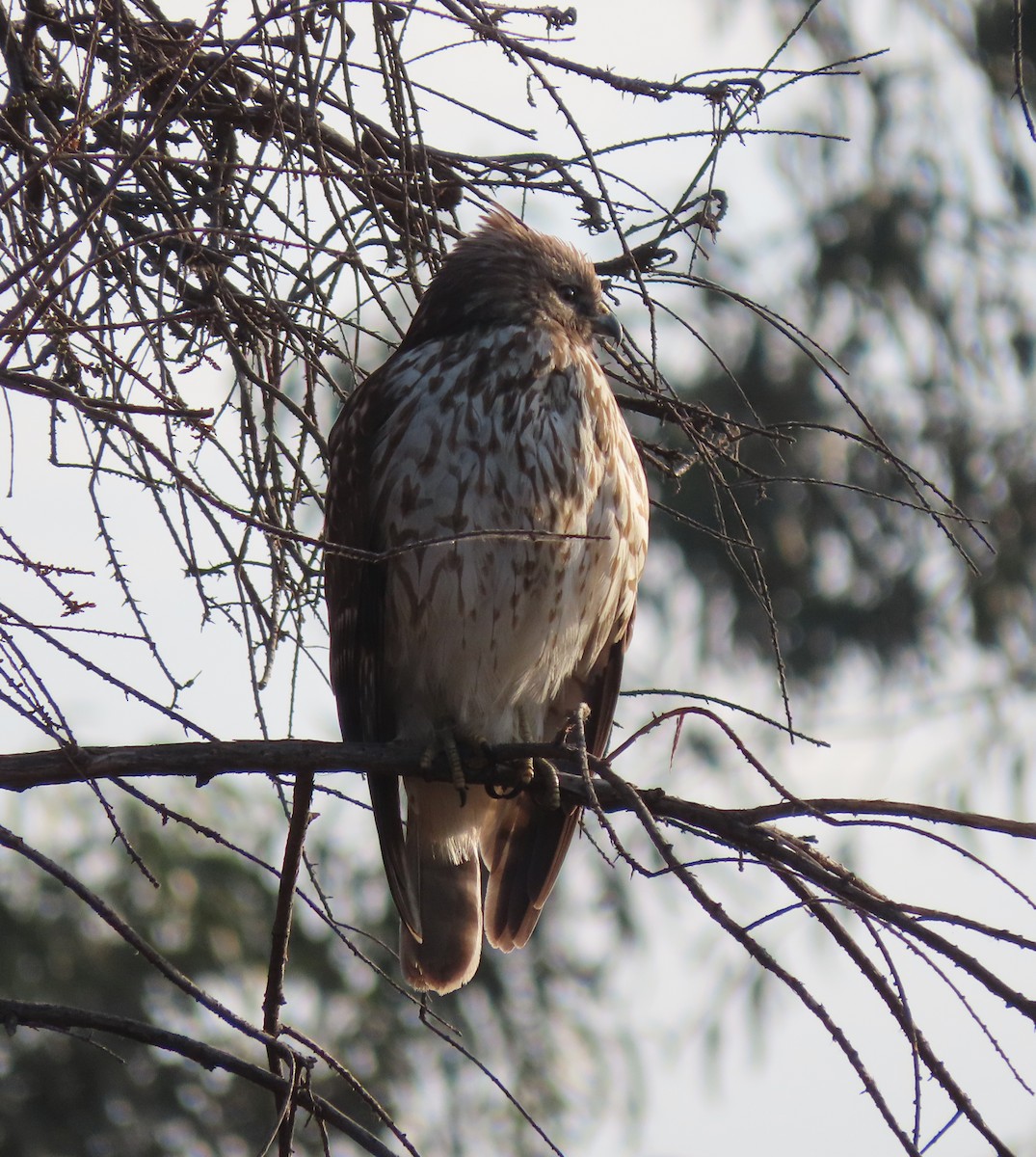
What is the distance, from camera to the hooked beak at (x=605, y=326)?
454cm

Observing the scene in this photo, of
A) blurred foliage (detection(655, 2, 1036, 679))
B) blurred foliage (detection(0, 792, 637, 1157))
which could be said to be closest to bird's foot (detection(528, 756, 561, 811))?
blurred foliage (detection(0, 792, 637, 1157))

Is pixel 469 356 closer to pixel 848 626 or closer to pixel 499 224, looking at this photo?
pixel 499 224

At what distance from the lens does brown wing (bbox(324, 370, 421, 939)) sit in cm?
425

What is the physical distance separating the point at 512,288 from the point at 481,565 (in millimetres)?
915

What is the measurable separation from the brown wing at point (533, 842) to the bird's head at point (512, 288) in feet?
2.78

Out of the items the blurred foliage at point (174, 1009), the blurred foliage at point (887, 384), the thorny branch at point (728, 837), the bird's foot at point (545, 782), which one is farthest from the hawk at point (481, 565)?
the blurred foliage at point (887, 384)

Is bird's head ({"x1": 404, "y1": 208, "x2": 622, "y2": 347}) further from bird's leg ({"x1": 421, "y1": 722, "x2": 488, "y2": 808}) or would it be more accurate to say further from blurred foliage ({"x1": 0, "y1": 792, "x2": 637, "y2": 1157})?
blurred foliage ({"x1": 0, "y1": 792, "x2": 637, "y2": 1157})

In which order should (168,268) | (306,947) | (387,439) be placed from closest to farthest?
(168,268) < (387,439) < (306,947)

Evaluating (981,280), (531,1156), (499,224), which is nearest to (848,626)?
(981,280)

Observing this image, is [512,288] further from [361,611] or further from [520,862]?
[520,862]

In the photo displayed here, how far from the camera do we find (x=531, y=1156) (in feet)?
35.6

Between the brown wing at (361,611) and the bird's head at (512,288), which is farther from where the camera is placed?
the bird's head at (512,288)

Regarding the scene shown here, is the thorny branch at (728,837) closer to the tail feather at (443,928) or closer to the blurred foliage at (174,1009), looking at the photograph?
the tail feather at (443,928)

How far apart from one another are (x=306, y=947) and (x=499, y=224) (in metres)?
6.06
